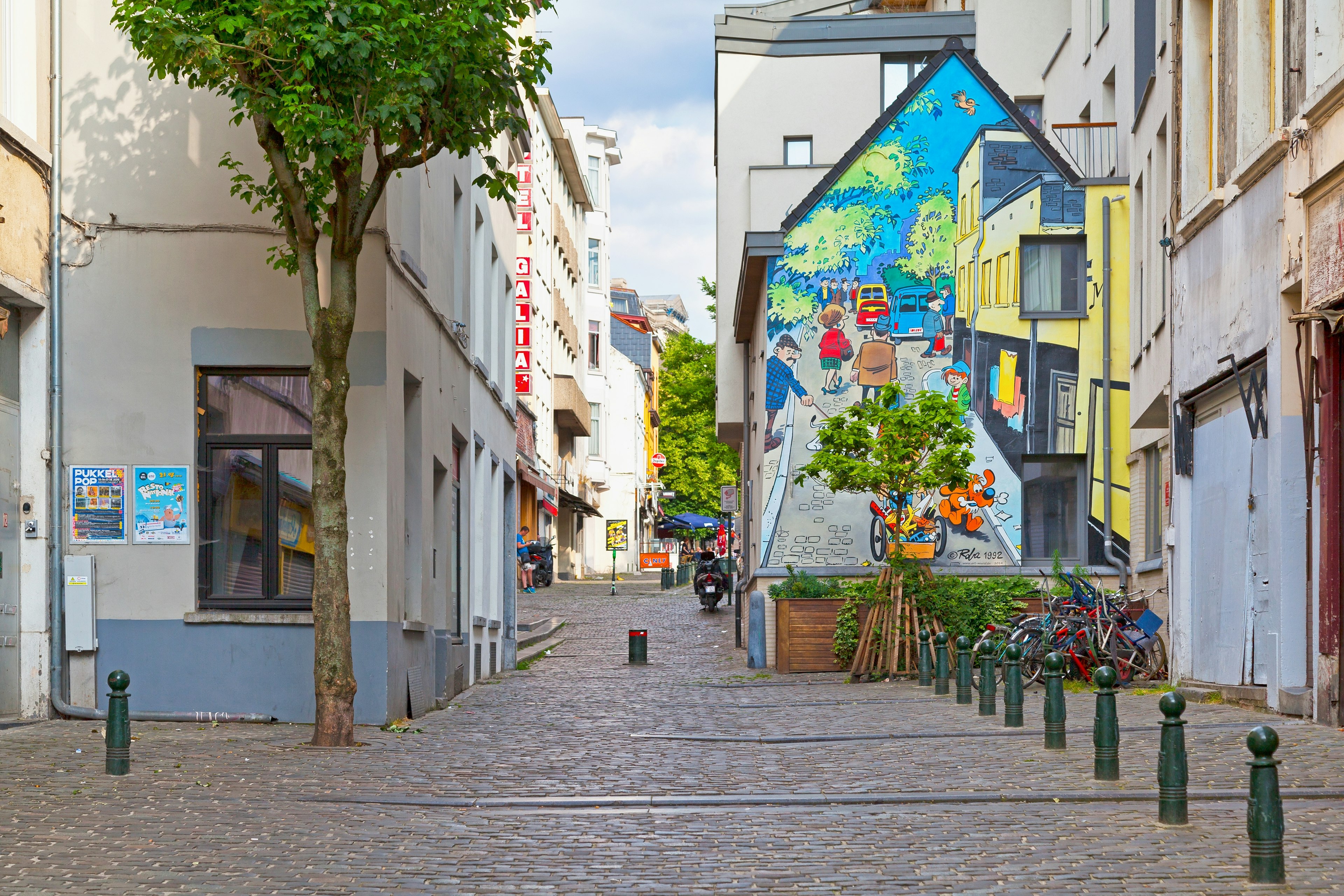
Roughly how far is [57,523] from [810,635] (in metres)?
11.4

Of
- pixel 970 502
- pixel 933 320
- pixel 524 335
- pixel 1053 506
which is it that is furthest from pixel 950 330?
pixel 524 335

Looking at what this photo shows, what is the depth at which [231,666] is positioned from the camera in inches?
552

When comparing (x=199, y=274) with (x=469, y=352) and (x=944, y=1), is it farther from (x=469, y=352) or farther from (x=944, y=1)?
(x=944, y=1)

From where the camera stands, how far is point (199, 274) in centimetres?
1429

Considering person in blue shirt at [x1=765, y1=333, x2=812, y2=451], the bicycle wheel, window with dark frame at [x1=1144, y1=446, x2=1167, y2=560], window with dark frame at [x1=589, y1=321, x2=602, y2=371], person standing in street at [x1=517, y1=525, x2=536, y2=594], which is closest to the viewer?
the bicycle wheel

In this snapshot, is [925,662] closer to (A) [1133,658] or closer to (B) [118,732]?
(A) [1133,658]

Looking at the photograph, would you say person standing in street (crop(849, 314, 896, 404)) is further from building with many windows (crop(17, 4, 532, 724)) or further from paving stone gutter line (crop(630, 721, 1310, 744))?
paving stone gutter line (crop(630, 721, 1310, 744))

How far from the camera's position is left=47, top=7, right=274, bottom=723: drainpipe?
45.7ft

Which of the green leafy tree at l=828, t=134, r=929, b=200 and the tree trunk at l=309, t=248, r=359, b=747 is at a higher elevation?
the green leafy tree at l=828, t=134, r=929, b=200

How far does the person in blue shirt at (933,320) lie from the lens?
2462 centimetres

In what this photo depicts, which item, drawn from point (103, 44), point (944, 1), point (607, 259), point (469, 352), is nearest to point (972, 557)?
point (469, 352)

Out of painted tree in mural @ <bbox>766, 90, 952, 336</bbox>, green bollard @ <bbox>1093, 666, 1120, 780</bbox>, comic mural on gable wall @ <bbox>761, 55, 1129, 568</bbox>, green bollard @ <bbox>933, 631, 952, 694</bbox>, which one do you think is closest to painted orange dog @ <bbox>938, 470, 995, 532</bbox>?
comic mural on gable wall @ <bbox>761, 55, 1129, 568</bbox>

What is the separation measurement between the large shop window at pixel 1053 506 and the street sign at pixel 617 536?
30.5m

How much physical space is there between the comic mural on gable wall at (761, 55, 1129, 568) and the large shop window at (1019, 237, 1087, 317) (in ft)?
0.10
